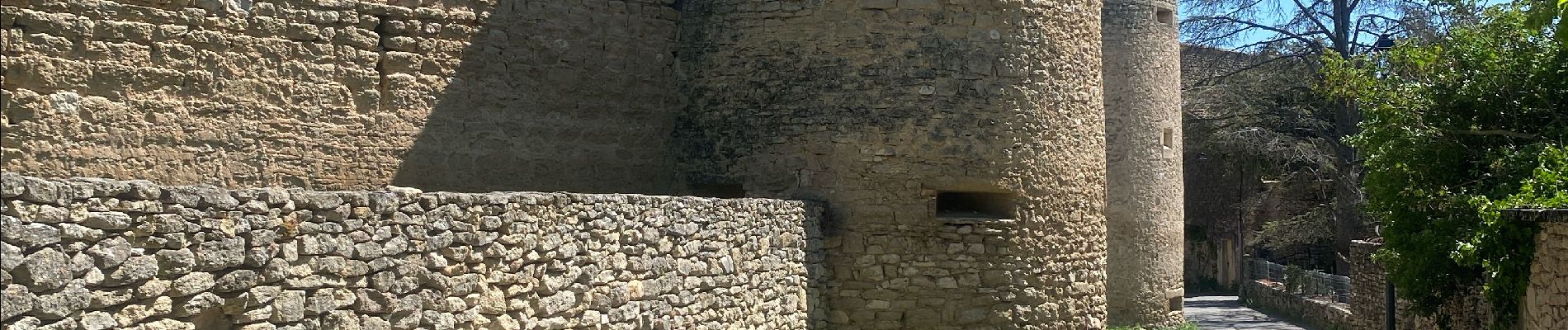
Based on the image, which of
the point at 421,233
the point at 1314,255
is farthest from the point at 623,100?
the point at 1314,255

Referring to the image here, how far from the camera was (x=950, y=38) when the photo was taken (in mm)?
10430

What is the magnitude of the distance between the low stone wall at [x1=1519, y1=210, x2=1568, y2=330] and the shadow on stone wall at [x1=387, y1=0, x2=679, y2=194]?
5581mm

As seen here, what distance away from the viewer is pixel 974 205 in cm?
1086

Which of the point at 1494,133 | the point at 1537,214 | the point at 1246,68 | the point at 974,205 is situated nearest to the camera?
the point at 1537,214

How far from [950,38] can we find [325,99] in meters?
4.05

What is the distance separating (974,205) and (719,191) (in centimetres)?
178

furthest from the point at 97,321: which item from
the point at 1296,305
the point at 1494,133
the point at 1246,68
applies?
the point at 1246,68

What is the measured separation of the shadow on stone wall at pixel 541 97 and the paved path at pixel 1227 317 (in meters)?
11.1

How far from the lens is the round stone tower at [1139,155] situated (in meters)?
16.9

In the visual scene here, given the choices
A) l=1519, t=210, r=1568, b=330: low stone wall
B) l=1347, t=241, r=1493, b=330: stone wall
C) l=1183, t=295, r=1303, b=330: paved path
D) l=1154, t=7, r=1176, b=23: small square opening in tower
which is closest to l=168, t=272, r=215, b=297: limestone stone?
l=1519, t=210, r=1568, b=330: low stone wall

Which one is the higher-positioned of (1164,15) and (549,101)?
(1164,15)

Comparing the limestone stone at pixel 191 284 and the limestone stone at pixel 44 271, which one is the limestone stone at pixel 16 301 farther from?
the limestone stone at pixel 191 284

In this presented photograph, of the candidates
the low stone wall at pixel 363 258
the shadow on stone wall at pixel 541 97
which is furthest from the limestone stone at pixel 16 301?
the shadow on stone wall at pixel 541 97

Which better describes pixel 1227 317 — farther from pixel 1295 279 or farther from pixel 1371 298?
pixel 1371 298
